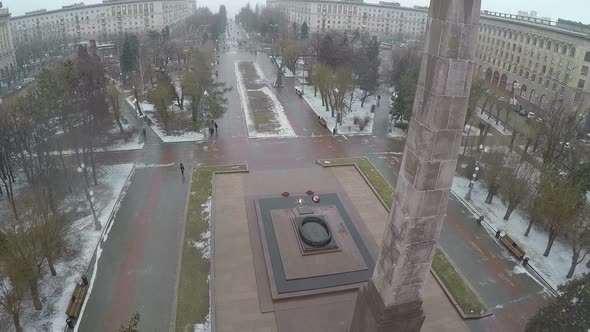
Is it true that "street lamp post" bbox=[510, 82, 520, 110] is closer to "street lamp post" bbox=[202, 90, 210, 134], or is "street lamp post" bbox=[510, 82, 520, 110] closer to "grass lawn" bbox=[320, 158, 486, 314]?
"grass lawn" bbox=[320, 158, 486, 314]

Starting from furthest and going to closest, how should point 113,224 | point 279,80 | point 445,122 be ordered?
point 279,80 < point 113,224 < point 445,122

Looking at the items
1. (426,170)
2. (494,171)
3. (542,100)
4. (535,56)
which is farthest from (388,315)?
(535,56)

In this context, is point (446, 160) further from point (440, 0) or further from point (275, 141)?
point (275, 141)

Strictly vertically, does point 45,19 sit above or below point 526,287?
above

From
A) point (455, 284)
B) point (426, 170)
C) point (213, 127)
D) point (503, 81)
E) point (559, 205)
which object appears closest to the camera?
point (426, 170)

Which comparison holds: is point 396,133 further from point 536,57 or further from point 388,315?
point 536,57

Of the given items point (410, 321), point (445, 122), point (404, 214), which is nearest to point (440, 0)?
point (445, 122)

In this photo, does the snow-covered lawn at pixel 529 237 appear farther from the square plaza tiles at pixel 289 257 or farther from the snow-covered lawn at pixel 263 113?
the snow-covered lawn at pixel 263 113
